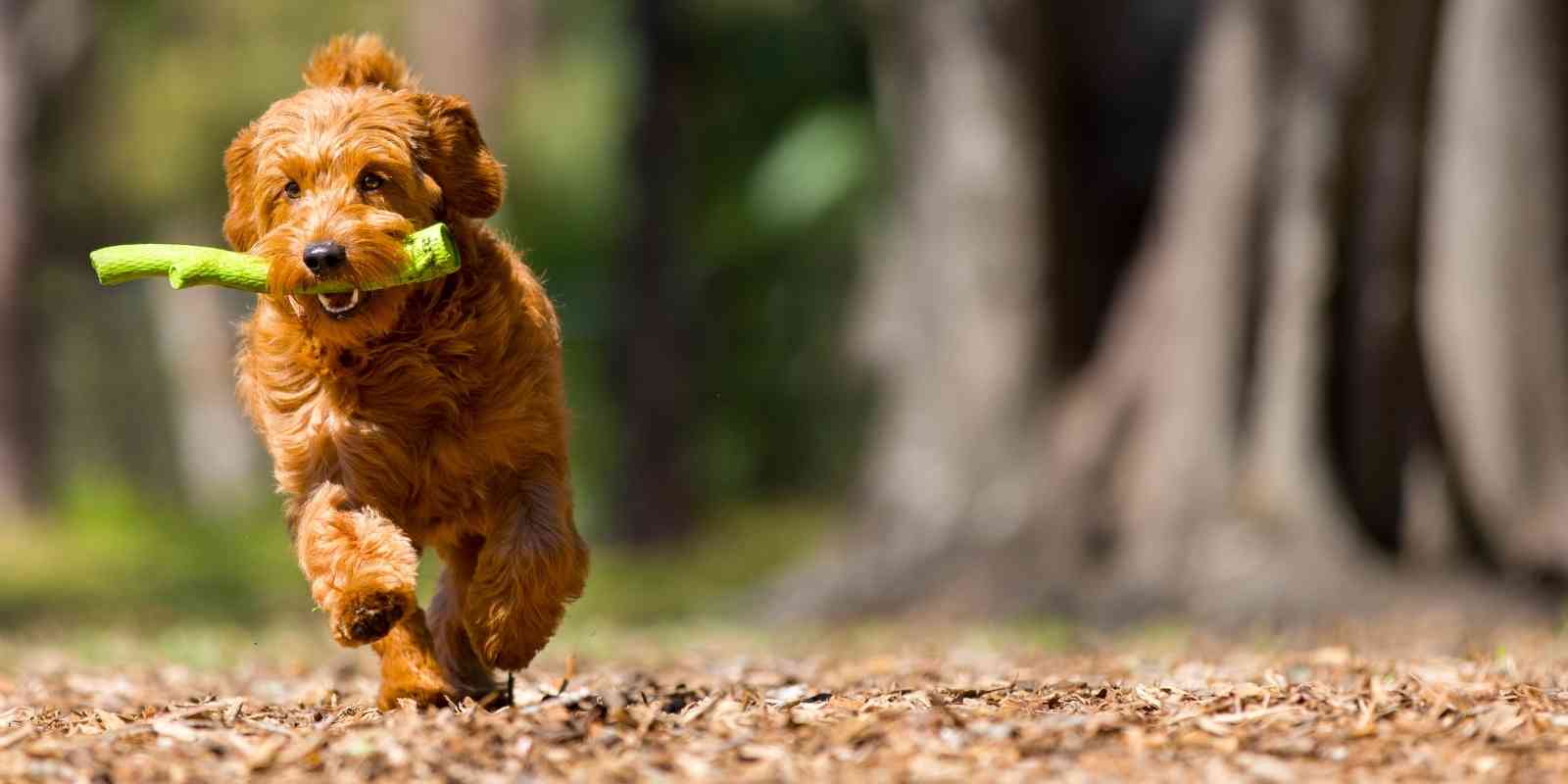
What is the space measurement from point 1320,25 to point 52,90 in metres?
19.4

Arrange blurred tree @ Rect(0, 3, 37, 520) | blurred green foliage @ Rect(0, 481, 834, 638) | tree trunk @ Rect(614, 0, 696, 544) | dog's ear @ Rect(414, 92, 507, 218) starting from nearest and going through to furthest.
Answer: dog's ear @ Rect(414, 92, 507, 218) < blurred green foliage @ Rect(0, 481, 834, 638) < tree trunk @ Rect(614, 0, 696, 544) < blurred tree @ Rect(0, 3, 37, 520)

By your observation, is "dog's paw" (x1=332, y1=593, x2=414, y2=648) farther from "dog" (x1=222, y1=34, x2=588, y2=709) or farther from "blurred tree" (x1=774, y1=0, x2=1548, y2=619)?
"blurred tree" (x1=774, y1=0, x2=1548, y2=619)

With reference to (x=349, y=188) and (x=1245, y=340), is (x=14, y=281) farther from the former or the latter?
(x=349, y=188)

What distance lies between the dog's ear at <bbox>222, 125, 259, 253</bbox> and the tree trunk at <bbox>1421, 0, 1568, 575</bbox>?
24.4 feet

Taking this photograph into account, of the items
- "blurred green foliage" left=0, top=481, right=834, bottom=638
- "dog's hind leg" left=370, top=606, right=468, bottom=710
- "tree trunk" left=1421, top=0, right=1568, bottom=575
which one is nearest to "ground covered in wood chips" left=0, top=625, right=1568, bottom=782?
"dog's hind leg" left=370, top=606, right=468, bottom=710

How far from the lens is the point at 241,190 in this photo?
19.0 ft

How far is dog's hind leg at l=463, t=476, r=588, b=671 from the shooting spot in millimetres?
5602

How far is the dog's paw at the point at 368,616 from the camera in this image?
5.27 m

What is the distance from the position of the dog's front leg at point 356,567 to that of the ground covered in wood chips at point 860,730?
10.8 inches

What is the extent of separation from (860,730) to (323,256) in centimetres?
175

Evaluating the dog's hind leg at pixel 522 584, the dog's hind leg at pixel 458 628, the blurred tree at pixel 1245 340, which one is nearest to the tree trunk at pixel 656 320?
the blurred tree at pixel 1245 340

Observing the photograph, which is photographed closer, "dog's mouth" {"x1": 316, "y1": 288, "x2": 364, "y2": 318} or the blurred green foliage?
"dog's mouth" {"x1": 316, "y1": 288, "x2": 364, "y2": 318}

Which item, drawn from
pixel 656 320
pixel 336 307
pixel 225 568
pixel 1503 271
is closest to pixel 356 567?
pixel 336 307

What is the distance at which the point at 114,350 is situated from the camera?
5075 cm
